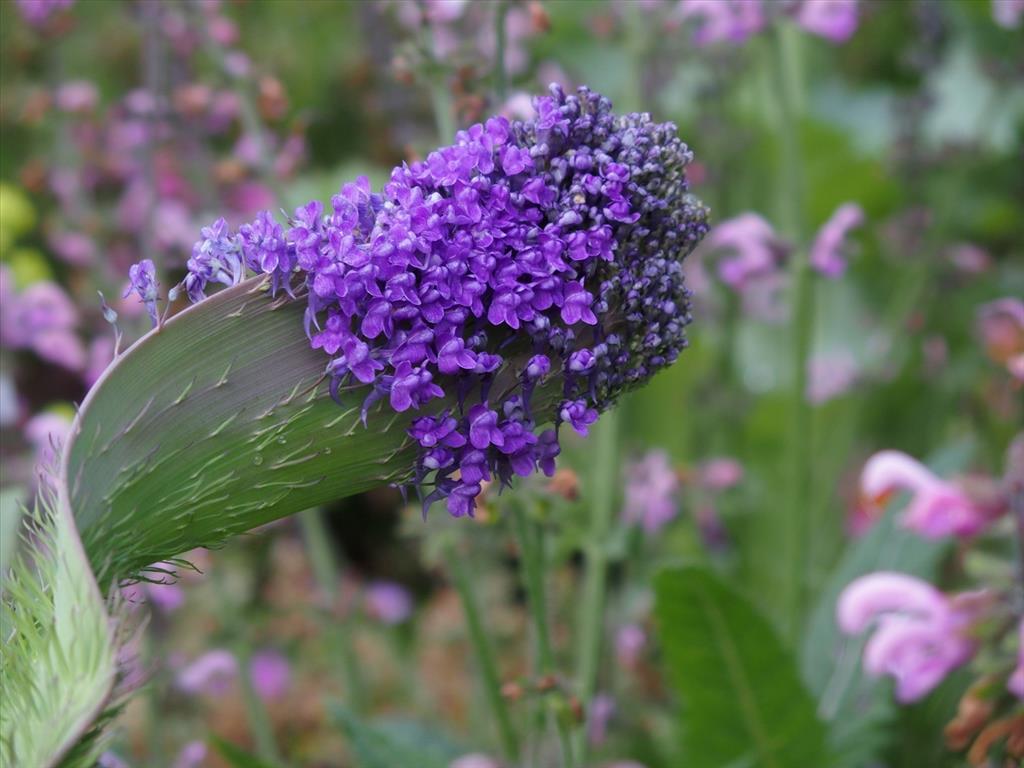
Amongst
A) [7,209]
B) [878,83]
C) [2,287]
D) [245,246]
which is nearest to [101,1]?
[7,209]

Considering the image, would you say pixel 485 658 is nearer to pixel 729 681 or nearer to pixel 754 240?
pixel 729 681

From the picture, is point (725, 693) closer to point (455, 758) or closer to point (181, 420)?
point (455, 758)

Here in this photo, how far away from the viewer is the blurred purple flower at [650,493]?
185 centimetres

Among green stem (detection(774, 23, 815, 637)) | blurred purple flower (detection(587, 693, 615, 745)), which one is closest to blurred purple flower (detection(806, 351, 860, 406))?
green stem (detection(774, 23, 815, 637))

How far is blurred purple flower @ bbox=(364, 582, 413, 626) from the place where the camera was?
2.39 metres

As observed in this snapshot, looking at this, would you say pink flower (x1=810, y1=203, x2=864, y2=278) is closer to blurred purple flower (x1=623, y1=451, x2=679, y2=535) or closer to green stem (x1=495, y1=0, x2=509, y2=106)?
blurred purple flower (x1=623, y1=451, x2=679, y2=535)

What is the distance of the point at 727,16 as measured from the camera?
6.03 ft

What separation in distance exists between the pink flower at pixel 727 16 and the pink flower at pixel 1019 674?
0.98m

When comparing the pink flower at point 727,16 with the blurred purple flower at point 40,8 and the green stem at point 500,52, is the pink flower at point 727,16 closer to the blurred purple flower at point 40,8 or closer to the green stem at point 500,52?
the green stem at point 500,52

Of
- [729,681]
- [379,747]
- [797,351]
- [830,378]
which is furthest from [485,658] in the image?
[830,378]

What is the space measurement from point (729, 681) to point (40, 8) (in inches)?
54.7

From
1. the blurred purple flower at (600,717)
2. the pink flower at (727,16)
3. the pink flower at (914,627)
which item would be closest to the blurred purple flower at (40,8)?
the pink flower at (727,16)

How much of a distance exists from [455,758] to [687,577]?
1.54 ft

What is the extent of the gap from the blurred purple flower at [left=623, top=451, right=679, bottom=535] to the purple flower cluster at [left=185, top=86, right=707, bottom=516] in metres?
1.05
